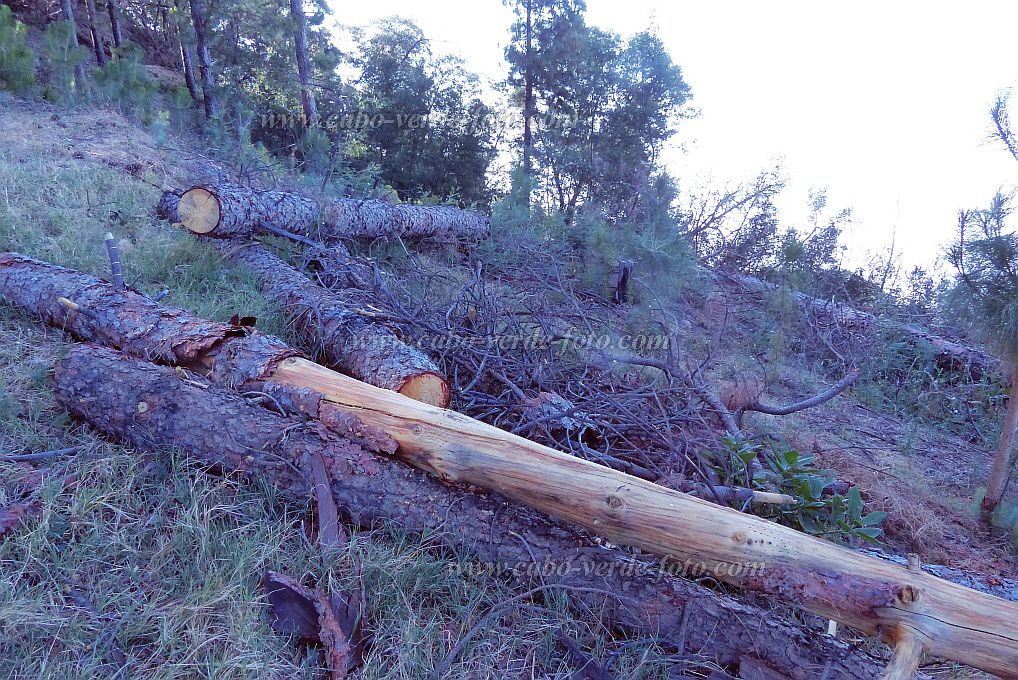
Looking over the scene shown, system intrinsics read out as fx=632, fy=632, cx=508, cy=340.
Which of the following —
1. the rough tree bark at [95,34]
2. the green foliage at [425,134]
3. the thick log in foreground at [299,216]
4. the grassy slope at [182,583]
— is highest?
the rough tree bark at [95,34]

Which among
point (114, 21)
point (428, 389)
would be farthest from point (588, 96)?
point (114, 21)

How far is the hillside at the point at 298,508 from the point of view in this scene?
1742 mm

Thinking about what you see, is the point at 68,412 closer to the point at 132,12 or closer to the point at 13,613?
the point at 13,613

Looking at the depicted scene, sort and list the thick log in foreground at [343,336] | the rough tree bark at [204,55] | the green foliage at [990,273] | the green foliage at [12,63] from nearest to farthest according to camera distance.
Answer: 1. the thick log in foreground at [343,336]
2. the green foliage at [990,273]
3. the green foliage at [12,63]
4. the rough tree bark at [204,55]

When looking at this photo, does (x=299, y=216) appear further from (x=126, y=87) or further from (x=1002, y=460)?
(x=126, y=87)

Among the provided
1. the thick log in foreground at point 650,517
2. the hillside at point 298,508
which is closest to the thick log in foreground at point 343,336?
the hillside at point 298,508

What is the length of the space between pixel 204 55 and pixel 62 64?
235cm

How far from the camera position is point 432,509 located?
7.15 ft

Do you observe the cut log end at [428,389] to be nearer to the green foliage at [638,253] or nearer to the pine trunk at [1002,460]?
the pine trunk at [1002,460]

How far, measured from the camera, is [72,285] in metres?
3.12

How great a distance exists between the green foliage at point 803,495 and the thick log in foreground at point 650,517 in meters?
0.93

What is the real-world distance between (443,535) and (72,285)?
7.73 feet

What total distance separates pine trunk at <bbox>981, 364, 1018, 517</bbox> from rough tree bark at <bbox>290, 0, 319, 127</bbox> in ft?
31.5

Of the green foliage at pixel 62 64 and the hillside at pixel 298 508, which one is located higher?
the green foliage at pixel 62 64
